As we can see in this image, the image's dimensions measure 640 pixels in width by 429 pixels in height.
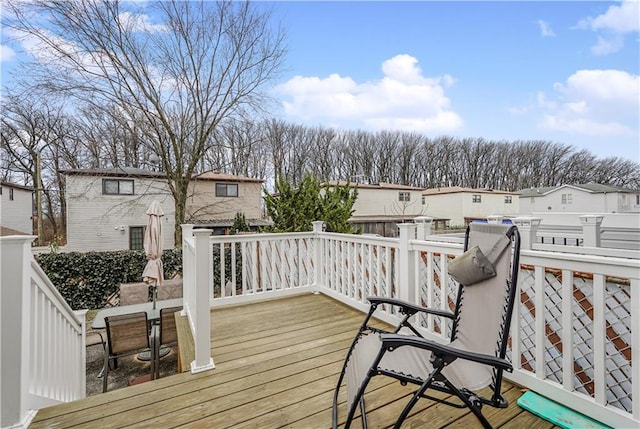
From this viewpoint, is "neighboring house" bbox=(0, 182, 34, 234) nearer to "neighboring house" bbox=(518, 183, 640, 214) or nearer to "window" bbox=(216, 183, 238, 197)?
"window" bbox=(216, 183, 238, 197)

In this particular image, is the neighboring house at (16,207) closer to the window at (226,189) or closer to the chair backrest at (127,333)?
the window at (226,189)

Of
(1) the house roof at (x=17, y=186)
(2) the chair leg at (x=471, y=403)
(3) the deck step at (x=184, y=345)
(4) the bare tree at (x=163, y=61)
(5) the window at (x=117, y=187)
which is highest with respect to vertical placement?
(4) the bare tree at (x=163, y=61)

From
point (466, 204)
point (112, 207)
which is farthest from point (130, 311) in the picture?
point (466, 204)

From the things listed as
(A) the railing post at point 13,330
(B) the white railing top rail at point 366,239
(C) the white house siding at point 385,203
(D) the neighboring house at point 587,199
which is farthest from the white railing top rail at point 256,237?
(D) the neighboring house at point 587,199

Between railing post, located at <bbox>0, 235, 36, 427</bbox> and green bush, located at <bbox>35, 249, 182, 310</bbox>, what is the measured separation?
855 cm

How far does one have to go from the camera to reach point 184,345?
2.89 metres

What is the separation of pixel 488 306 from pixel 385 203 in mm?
21113

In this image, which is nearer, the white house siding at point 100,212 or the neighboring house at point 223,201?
the white house siding at point 100,212

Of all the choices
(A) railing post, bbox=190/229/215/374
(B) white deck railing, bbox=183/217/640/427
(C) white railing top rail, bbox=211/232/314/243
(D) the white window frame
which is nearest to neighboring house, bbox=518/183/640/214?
(B) white deck railing, bbox=183/217/640/427

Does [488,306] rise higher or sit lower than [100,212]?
lower

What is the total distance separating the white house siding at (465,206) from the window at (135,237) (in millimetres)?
22679

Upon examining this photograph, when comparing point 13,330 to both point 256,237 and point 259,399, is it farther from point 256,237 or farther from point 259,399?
point 256,237

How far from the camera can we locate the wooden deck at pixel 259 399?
1.78 meters

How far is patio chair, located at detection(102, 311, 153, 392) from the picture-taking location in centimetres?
409
